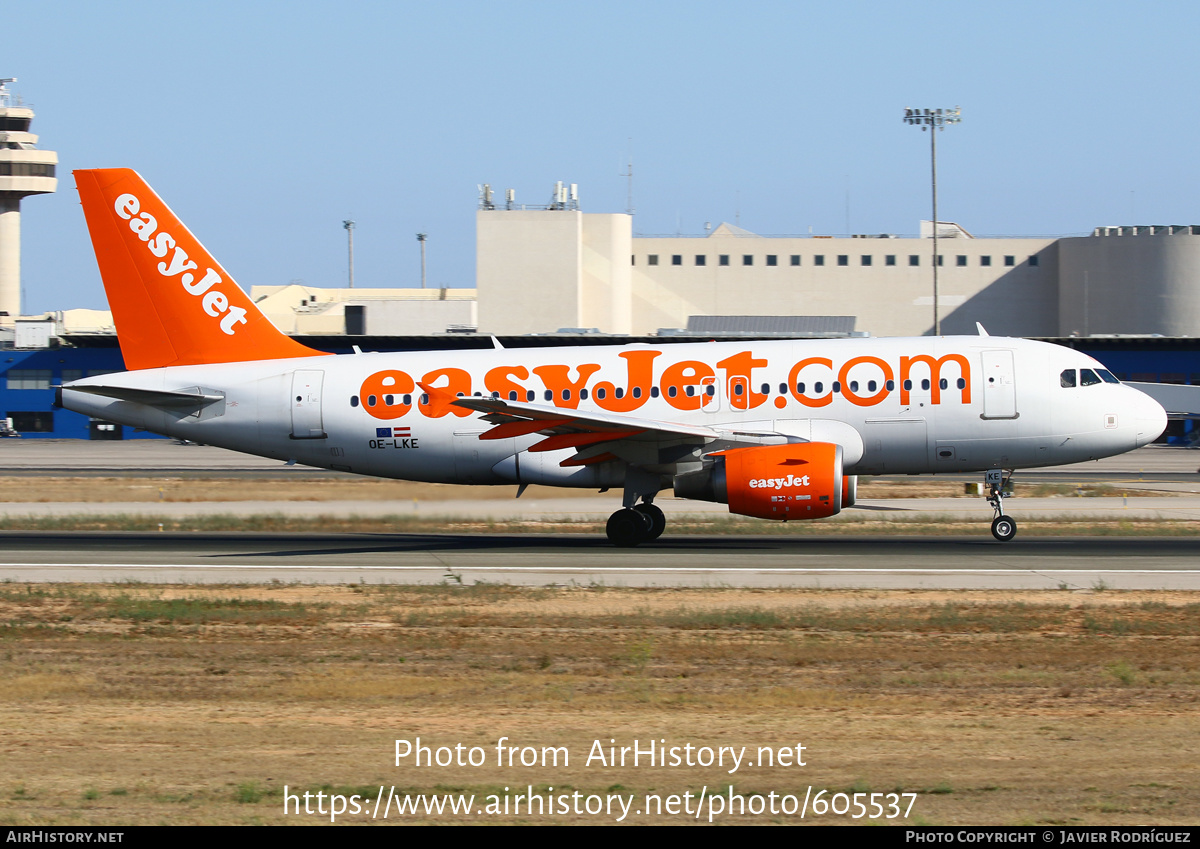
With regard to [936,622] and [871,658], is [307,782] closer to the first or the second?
[871,658]

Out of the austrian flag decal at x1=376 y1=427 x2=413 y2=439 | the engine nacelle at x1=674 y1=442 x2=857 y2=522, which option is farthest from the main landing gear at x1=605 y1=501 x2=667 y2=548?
the austrian flag decal at x1=376 y1=427 x2=413 y2=439

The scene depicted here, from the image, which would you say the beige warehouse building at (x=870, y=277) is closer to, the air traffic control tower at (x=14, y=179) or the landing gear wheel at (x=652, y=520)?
the air traffic control tower at (x=14, y=179)

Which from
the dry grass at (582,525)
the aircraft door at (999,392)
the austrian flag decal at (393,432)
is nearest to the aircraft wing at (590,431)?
the austrian flag decal at (393,432)

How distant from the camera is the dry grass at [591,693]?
30.8 feet

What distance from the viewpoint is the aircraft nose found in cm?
2558

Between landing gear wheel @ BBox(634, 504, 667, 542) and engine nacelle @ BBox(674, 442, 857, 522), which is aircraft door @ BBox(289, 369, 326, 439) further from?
engine nacelle @ BBox(674, 442, 857, 522)

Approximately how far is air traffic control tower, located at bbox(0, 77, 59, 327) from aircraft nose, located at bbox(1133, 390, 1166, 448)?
106 meters

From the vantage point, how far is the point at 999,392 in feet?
83.8

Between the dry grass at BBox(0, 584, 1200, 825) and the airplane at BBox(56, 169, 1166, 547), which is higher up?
the airplane at BBox(56, 169, 1166, 547)

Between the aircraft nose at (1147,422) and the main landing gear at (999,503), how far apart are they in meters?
2.71

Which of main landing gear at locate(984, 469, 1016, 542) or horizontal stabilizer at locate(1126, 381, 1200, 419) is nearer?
main landing gear at locate(984, 469, 1016, 542)

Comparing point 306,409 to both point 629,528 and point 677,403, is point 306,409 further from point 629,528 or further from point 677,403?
point 677,403

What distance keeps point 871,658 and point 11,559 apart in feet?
57.1

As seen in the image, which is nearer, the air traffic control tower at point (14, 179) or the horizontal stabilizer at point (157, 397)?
the horizontal stabilizer at point (157, 397)
